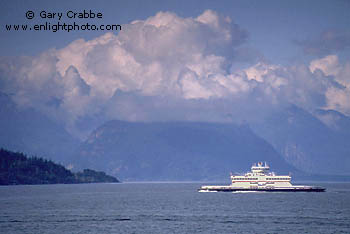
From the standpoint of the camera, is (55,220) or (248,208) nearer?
(55,220)

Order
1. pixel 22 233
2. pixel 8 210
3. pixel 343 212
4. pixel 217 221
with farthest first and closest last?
pixel 8 210
pixel 343 212
pixel 217 221
pixel 22 233

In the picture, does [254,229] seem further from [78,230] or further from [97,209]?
[97,209]

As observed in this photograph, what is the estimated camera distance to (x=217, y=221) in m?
160

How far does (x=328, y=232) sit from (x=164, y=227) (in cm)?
3889

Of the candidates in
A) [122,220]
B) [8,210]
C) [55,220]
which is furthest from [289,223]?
[8,210]

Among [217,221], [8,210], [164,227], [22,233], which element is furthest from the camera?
[8,210]

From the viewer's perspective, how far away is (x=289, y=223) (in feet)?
504

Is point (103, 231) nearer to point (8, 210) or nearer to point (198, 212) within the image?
point (198, 212)

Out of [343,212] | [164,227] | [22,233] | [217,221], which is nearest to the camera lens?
[22,233]

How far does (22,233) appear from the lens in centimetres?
13788

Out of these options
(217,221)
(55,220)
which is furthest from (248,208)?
(55,220)

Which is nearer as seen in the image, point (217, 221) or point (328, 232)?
point (328, 232)

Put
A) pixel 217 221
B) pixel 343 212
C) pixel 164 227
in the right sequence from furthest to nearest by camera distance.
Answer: pixel 343 212 → pixel 217 221 → pixel 164 227

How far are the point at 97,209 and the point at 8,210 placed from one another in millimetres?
28796
